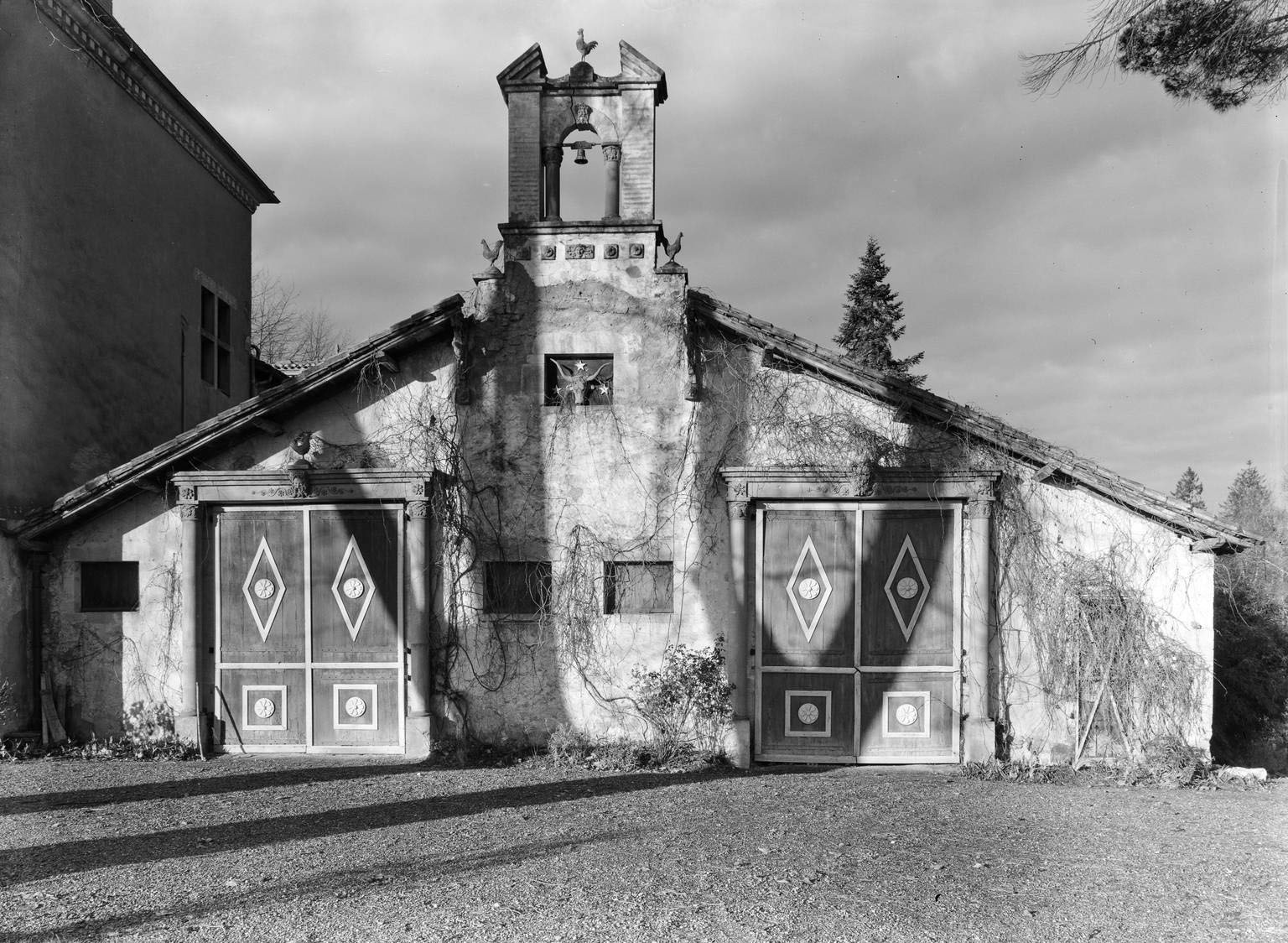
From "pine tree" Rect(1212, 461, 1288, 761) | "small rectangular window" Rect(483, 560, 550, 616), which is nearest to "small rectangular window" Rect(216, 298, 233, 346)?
"small rectangular window" Rect(483, 560, 550, 616)

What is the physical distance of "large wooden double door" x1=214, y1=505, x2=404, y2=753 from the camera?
10.8m

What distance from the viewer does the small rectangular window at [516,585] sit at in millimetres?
10836

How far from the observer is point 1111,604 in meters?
10.2

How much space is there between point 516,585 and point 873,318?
2163cm

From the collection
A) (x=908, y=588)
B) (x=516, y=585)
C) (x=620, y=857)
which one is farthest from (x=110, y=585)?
(x=908, y=588)

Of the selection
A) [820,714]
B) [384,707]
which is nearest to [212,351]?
[384,707]

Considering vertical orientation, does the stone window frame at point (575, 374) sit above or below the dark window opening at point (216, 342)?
below

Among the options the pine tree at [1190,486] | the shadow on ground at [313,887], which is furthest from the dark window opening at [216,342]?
the pine tree at [1190,486]

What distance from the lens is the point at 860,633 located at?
34.8 feet

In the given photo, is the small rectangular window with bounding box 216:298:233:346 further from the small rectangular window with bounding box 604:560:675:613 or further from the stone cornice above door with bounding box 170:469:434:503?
the small rectangular window with bounding box 604:560:675:613

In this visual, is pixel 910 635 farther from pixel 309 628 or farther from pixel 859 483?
pixel 309 628

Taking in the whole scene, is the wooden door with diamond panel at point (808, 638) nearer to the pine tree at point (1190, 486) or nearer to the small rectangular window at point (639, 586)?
the small rectangular window at point (639, 586)

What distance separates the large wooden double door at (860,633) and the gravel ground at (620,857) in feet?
2.34

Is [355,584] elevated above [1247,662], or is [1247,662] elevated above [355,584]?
[355,584]
